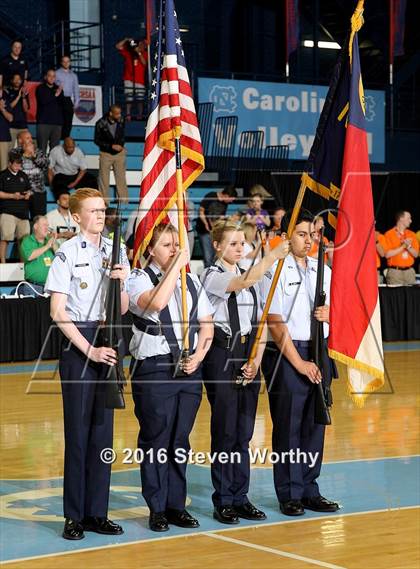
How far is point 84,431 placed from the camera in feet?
21.6

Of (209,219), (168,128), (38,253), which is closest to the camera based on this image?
(168,128)

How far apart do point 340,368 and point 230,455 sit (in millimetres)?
7706

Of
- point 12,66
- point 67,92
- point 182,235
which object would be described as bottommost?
point 182,235

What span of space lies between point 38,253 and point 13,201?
2.08 meters

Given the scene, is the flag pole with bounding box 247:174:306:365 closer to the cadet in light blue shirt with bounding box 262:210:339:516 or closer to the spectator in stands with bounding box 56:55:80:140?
the cadet in light blue shirt with bounding box 262:210:339:516

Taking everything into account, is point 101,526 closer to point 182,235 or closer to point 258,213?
point 182,235

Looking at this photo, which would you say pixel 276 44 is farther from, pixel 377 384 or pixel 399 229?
pixel 377 384

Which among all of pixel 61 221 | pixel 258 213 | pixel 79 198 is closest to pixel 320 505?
pixel 79 198

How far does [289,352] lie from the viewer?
7.14 m

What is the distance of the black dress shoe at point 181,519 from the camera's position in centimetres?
Answer: 680

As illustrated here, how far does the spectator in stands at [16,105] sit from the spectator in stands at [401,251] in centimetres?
603

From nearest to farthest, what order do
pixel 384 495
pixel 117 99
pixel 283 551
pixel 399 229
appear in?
pixel 283 551 < pixel 384 495 < pixel 399 229 < pixel 117 99

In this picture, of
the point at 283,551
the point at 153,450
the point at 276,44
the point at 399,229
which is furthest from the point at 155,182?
the point at 276,44

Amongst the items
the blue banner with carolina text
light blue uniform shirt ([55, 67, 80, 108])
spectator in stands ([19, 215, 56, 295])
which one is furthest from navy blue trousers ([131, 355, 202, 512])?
the blue banner with carolina text
